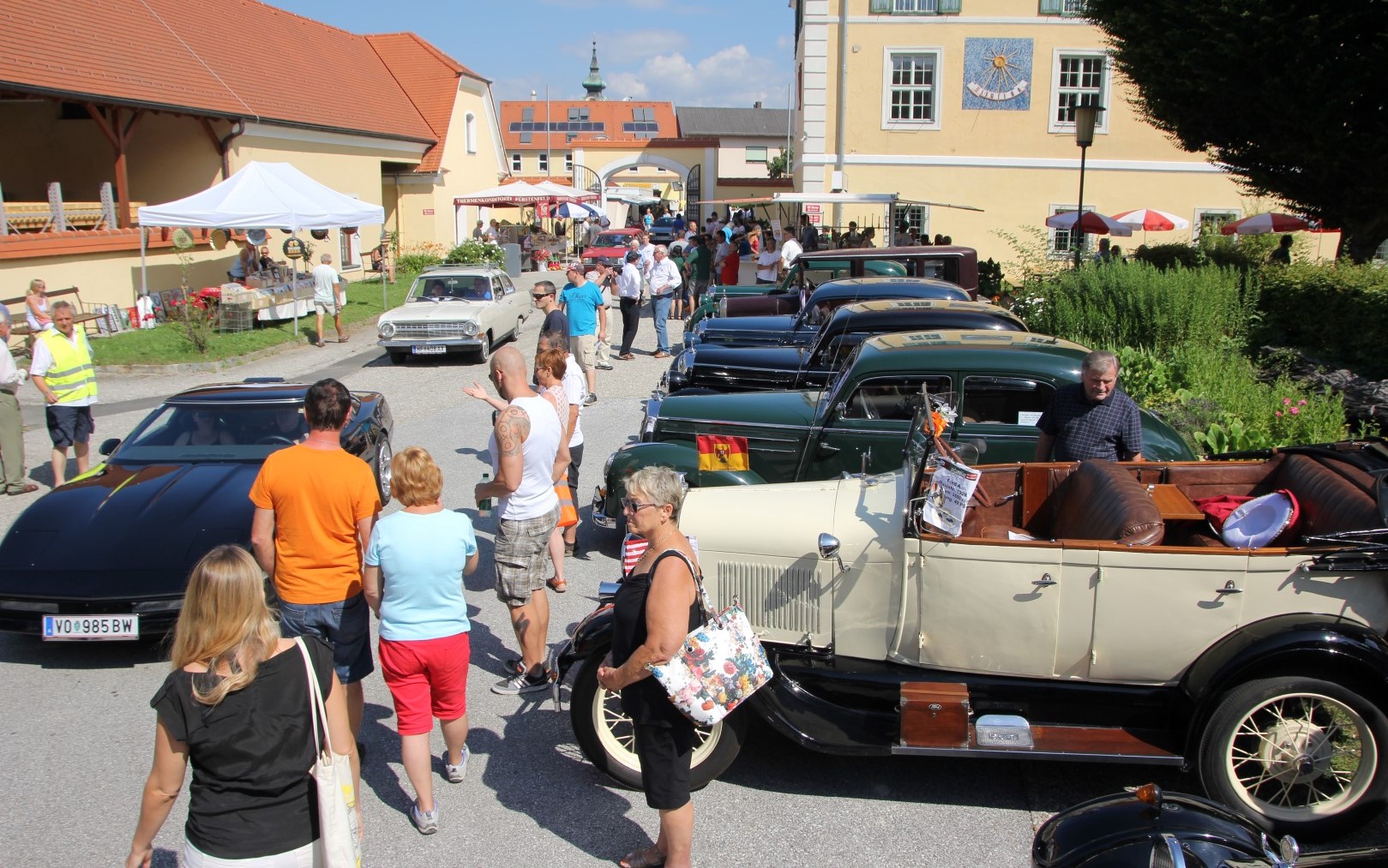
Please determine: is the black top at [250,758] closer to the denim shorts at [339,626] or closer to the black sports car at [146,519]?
the denim shorts at [339,626]

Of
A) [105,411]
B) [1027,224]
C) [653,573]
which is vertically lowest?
[105,411]

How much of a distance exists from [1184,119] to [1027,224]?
12138mm

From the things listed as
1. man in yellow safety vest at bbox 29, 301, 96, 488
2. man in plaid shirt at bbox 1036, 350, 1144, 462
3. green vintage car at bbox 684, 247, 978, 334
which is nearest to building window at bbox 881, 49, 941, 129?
green vintage car at bbox 684, 247, 978, 334

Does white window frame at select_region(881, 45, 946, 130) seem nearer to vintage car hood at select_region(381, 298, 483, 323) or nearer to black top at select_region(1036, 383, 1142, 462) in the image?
vintage car hood at select_region(381, 298, 483, 323)

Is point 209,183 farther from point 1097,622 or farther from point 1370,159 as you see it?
point 1097,622

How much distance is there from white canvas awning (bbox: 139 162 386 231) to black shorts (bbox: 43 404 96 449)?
8.67 m

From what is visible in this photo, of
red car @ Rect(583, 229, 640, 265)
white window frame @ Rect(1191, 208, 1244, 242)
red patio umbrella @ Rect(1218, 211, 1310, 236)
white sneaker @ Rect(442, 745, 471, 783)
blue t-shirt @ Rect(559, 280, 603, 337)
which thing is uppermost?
white window frame @ Rect(1191, 208, 1244, 242)

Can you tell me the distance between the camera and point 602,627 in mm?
4566

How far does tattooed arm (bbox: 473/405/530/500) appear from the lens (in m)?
5.39

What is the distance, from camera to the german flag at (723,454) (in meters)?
7.51

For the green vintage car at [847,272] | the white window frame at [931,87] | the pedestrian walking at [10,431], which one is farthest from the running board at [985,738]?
the white window frame at [931,87]

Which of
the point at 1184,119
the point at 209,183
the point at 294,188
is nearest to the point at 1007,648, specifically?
the point at 1184,119

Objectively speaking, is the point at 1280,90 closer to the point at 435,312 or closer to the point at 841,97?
the point at 435,312

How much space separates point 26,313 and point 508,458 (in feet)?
49.2
